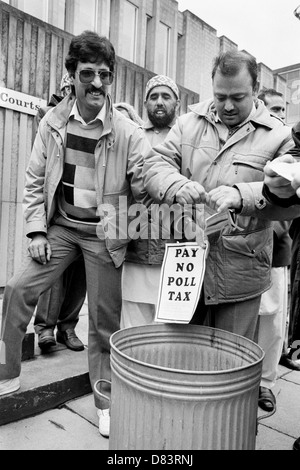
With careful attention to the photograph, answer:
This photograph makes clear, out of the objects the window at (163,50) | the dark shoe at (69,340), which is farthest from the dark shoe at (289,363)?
the window at (163,50)

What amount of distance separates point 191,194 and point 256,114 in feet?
1.81

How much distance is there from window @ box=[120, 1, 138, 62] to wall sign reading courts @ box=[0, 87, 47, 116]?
299 cm

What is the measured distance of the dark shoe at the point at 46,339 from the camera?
307 cm

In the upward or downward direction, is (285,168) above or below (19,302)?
above

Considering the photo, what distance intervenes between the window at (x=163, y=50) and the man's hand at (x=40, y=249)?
7032 millimetres

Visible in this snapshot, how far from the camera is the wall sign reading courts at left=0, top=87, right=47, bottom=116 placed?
16.7 ft

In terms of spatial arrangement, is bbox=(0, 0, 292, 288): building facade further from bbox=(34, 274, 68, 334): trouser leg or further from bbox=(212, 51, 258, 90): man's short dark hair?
bbox=(212, 51, 258, 90): man's short dark hair

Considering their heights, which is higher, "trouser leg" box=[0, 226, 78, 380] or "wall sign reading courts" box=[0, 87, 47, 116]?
"wall sign reading courts" box=[0, 87, 47, 116]

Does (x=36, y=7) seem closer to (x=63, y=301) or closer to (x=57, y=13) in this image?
(x=57, y=13)

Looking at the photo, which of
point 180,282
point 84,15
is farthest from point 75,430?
point 84,15

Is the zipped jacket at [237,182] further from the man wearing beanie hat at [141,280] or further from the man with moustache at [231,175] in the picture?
the man wearing beanie hat at [141,280]

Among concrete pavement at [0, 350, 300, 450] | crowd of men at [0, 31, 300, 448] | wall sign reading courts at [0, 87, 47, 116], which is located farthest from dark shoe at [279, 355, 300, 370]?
wall sign reading courts at [0, 87, 47, 116]

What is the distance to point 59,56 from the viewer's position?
18.6 feet

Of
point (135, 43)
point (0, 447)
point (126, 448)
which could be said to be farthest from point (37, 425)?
point (135, 43)
